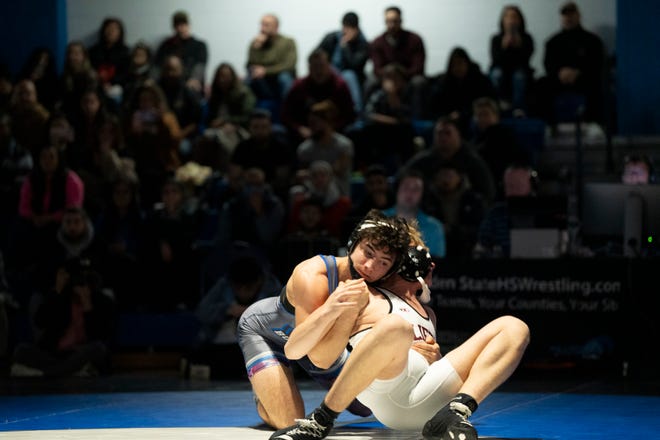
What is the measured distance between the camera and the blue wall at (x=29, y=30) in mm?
13922

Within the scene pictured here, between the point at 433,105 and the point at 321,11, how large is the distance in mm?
3659

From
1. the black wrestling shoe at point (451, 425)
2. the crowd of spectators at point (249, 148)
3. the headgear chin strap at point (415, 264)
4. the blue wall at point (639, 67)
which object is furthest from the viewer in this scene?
the blue wall at point (639, 67)

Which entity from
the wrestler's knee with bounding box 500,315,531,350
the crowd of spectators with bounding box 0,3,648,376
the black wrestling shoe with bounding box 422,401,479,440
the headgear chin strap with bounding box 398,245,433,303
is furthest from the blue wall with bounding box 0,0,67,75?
the black wrestling shoe with bounding box 422,401,479,440

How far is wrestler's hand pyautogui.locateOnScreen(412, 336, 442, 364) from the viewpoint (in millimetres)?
5215

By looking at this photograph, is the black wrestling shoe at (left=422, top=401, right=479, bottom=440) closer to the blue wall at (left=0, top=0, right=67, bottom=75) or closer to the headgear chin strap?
the headgear chin strap

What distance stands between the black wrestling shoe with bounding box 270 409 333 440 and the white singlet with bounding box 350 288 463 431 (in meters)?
0.27

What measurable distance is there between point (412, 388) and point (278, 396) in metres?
0.87

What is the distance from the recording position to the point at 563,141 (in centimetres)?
1182

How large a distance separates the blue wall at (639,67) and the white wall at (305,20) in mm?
2152

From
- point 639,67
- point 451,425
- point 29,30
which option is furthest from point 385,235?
point 29,30

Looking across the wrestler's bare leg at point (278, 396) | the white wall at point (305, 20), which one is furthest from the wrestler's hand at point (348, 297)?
the white wall at point (305, 20)

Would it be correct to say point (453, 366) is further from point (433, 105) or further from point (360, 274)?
point (433, 105)

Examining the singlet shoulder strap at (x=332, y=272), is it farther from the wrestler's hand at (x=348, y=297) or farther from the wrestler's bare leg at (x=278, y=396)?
the wrestler's bare leg at (x=278, y=396)

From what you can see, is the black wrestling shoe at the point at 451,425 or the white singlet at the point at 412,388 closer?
the black wrestling shoe at the point at 451,425
